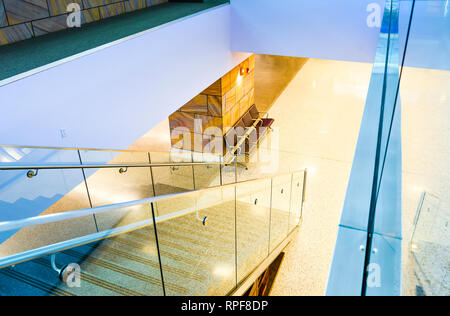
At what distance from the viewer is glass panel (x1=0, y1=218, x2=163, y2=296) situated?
179cm

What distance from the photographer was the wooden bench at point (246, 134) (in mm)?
8416

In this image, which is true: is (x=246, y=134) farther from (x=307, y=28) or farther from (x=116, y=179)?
(x=116, y=179)

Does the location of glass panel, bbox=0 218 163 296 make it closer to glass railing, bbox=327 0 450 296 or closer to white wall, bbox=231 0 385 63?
glass railing, bbox=327 0 450 296

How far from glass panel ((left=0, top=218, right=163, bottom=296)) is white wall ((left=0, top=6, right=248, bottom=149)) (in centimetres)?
155

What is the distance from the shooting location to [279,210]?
564cm

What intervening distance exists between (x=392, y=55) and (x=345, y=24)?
5.12 metres

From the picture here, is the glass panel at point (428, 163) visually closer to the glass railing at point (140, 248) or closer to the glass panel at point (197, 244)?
the glass railing at point (140, 248)

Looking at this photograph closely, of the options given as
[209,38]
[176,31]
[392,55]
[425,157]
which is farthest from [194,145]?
[425,157]

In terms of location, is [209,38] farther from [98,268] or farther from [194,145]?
[98,268]

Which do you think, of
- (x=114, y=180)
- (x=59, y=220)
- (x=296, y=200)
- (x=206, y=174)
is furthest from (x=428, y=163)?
(x=206, y=174)

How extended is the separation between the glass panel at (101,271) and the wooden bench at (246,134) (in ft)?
18.8

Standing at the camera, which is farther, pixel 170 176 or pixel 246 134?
pixel 246 134

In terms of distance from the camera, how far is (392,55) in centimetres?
189

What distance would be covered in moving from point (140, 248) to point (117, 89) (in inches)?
98.9
